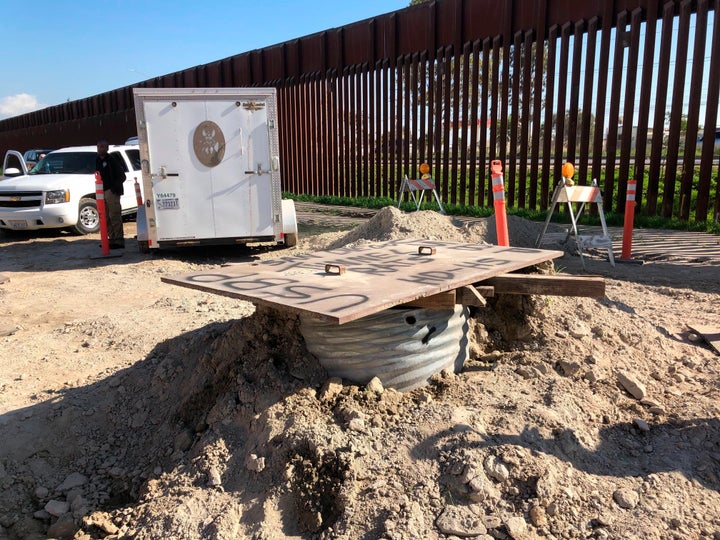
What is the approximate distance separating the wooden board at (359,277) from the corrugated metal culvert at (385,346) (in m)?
0.25

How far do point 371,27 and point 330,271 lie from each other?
598 inches

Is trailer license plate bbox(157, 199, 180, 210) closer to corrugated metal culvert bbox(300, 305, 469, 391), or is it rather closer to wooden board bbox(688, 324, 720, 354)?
corrugated metal culvert bbox(300, 305, 469, 391)

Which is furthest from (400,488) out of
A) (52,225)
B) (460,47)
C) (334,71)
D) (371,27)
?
(334,71)

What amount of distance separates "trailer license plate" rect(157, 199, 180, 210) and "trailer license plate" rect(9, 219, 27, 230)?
14.3 feet

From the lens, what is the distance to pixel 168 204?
944 centimetres

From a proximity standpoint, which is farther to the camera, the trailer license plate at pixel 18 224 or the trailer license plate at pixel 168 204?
the trailer license plate at pixel 18 224

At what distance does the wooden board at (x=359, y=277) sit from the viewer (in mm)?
3209

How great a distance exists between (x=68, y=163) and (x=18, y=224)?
82.3 inches

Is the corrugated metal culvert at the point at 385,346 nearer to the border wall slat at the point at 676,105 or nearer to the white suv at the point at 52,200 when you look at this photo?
the border wall slat at the point at 676,105

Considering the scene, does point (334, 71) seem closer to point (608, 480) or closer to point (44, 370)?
point (44, 370)

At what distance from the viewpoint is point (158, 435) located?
405 cm

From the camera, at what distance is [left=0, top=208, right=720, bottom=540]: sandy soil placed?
9.43ft

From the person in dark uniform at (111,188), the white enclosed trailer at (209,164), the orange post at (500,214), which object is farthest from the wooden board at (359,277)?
the person in dark uniform at (111,188)

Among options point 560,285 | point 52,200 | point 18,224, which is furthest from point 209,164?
point 560,285
